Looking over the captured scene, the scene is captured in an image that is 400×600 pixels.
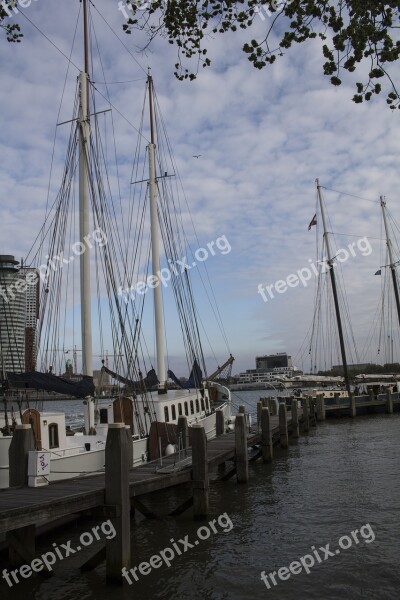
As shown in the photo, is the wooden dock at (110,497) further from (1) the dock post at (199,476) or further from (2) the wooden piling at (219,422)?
(2) the wooden piling at (219,422)

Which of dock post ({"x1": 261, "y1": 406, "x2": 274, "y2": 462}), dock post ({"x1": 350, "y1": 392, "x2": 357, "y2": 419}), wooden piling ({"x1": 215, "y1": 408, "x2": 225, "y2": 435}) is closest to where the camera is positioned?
dock post ({"x1": 261, "y1": 406, "x2": 274, "y2": 462})

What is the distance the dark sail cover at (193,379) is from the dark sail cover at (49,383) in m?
12.8

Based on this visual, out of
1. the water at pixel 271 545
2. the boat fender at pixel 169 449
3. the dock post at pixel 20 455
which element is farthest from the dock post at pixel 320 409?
the dock post at pixel 20 455

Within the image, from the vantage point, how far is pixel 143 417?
22656 mm

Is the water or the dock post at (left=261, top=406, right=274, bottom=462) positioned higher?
the dock post at (left=261, top=406, right=274, bottom=462)

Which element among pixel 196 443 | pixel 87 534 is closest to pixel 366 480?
pixel 196 443

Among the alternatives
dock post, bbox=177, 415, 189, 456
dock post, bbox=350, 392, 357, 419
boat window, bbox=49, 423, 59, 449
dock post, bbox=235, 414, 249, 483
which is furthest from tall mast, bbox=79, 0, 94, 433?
dock post, bbox=350, 392, 357, 419

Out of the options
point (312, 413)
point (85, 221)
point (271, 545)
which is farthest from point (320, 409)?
point (271, 545)

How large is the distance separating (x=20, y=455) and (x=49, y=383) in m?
6.65

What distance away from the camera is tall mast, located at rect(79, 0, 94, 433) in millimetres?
20938

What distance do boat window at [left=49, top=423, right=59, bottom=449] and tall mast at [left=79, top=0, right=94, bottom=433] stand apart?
288 cm

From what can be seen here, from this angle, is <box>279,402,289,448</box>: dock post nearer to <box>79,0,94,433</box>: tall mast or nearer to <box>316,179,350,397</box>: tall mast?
<box>79,0,94,433</box>: tall mast

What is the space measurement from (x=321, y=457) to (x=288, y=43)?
854 inches

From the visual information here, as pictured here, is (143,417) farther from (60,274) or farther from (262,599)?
(262,599)
